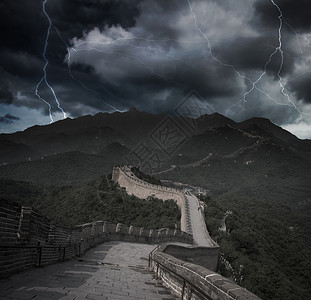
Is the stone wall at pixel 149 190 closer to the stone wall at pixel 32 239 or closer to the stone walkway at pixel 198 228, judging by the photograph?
the stone walkway at pixel 198 228

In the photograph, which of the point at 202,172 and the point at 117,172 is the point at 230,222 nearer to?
the point at 117,172

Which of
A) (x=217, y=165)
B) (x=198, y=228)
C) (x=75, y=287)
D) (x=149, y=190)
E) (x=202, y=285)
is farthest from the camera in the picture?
(x=217, y=165)

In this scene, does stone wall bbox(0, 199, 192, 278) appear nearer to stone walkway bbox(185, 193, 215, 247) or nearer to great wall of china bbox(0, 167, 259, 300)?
great wall of china bbox(0, 167, 259, 300)

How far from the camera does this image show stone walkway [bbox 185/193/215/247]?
2522cm

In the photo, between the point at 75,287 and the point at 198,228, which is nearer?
the point at 75,287

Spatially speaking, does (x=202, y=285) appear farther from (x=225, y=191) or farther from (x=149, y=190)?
(x=225, y=191)

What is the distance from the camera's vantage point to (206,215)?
129ft

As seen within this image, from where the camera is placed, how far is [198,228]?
1209 inches

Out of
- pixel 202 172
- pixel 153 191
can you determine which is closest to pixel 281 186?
pixel 202 172

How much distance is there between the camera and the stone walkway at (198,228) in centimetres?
2522

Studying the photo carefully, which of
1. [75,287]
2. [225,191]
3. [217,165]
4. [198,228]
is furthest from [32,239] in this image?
[217,165]

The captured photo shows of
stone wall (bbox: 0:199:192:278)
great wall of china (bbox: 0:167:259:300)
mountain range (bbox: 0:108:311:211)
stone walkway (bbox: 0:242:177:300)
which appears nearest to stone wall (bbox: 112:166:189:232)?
great wall of china (bbox: 0:167:259:300)

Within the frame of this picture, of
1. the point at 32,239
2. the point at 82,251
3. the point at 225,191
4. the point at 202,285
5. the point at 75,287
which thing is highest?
the point at 225,191

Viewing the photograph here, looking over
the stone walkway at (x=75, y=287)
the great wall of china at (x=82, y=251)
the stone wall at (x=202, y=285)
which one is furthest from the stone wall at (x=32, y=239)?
the stone wall at (x=202, y=285)
